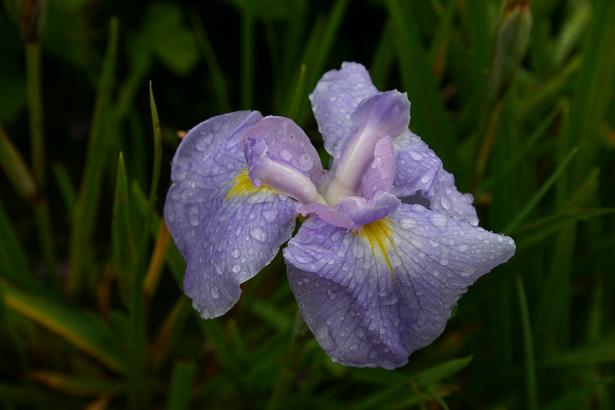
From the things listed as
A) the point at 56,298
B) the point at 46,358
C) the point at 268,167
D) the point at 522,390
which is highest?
the point at 268,167

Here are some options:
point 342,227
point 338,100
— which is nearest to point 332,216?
point 342,227

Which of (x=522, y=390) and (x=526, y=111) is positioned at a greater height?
(x=526, y=111)

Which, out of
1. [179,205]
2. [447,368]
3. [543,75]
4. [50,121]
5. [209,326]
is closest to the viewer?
[179,205]

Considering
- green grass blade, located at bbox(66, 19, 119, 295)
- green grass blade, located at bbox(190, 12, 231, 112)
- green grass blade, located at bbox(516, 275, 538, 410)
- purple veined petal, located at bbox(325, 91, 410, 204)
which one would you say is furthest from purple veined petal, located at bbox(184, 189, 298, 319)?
green grass blade, located at bbox(190, 12, 231, 112)

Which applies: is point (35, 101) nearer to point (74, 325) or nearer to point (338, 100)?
point (74, 325)

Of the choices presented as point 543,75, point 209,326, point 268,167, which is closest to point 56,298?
point 209,326

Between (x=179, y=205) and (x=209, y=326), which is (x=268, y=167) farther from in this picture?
(x=209, y=326)
